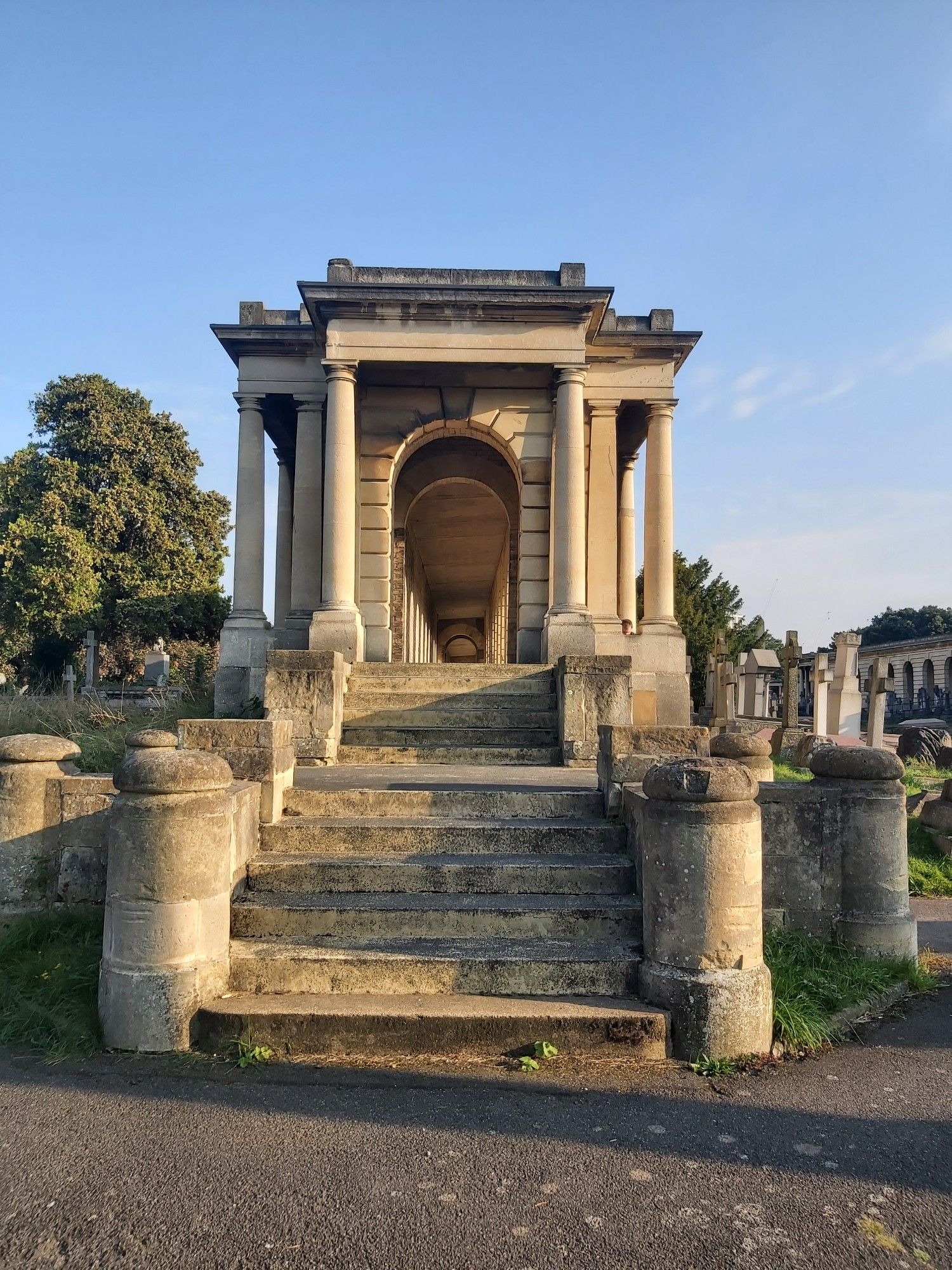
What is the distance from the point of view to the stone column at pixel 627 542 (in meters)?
15.2

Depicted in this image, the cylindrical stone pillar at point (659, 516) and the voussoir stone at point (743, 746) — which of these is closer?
the voussoir stone at point (743, 746)

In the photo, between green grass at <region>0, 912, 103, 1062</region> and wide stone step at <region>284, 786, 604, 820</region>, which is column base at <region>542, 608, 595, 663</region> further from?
green grass at <region>0, 912, 103, 1062</region>

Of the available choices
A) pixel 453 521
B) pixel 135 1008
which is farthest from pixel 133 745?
pixel 453 521

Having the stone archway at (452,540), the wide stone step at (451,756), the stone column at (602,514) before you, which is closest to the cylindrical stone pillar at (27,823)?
the wide stone step at (451,756)

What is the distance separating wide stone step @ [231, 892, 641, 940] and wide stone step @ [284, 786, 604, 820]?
1.09 meters

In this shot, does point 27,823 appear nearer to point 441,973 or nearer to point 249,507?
point 441,973

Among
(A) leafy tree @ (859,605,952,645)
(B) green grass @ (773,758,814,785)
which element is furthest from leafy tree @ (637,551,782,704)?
(A) leafy tree @ (859,605,952,645)

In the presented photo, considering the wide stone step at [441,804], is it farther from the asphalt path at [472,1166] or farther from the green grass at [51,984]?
the asphalt path at [472,1166]

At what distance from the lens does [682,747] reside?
17.7 ft

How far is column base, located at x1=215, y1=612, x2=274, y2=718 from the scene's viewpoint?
11812 mm

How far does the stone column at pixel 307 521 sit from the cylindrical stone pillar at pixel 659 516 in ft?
17.2

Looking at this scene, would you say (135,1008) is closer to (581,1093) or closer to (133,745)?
(133,745)

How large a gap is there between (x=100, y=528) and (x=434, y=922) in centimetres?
2922

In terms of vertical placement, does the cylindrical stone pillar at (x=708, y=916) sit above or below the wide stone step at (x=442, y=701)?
below
